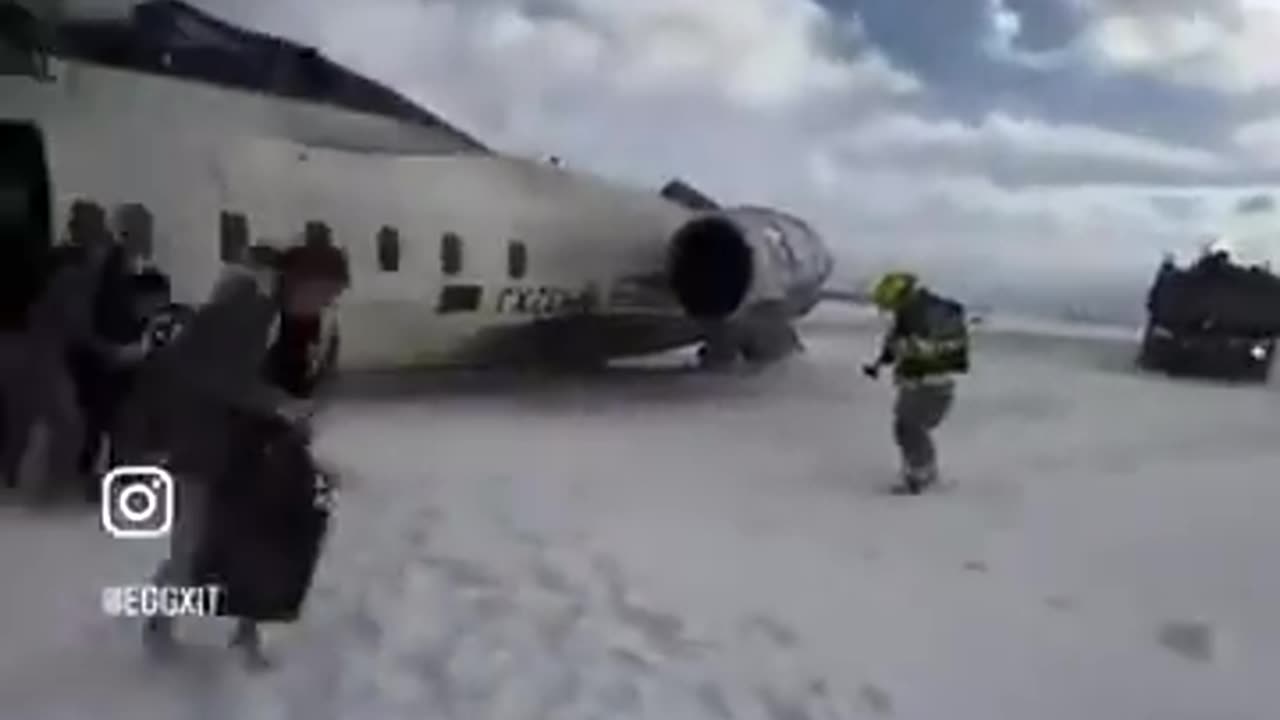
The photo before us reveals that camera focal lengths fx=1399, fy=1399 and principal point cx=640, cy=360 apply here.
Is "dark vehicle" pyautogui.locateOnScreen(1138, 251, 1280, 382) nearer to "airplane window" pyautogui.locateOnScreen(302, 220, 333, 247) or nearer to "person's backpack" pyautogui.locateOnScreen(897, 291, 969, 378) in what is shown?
"person's backpack" pyautogui.locateOnScreen(897, 291, 969, 378)

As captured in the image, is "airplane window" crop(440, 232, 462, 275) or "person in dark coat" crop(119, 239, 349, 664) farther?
"airplane window" crop(440, 232, 462, 275)

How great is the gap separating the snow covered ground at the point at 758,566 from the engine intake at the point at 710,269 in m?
0.17

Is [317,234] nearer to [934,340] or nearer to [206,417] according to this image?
[206,417]

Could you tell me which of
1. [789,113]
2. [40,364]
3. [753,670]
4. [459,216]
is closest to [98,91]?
[40,364]

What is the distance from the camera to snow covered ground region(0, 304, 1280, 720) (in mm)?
987

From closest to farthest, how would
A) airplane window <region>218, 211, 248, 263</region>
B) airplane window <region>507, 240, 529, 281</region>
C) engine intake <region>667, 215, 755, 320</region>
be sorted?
airplane window <region>218, 211, 248, 263</region> → engine intake <region>667, 215, 755, 320</region> → airplane window <region>507, 240, 529, 281</region>

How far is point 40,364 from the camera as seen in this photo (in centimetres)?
106

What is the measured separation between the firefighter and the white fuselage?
24 cm

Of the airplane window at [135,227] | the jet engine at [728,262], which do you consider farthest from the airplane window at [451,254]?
the airplane window at [135,227]

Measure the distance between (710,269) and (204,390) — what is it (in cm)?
63

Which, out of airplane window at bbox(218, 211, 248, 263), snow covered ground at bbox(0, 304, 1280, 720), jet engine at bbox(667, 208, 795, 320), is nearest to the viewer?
snow covered ground at bbox(0, 304, 1280, 720)

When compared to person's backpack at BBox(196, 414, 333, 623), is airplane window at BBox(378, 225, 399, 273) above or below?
above

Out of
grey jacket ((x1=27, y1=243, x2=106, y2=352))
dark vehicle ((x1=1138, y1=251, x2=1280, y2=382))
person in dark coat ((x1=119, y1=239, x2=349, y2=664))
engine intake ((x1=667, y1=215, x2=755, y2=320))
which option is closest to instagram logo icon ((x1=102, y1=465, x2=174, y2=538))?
person in dark coat ((x1=119, y1=239, x2=349, y2=664))

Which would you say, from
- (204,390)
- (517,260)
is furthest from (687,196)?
(204,390)
